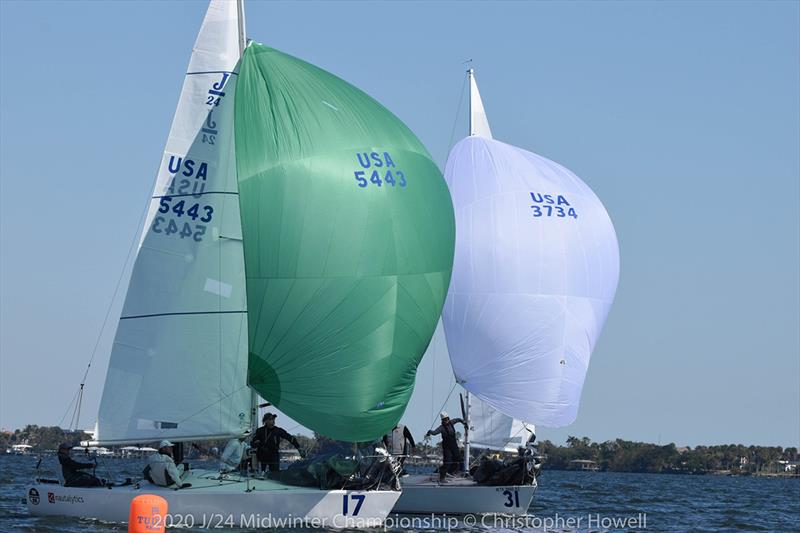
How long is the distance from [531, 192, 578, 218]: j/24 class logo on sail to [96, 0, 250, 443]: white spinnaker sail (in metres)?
7.44

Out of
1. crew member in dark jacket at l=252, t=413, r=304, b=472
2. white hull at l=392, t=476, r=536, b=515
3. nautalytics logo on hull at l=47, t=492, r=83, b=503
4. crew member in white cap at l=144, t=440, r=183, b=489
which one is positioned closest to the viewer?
crew member in white cap at l=144, t=440, r=183, b=489

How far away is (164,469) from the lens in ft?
68.9

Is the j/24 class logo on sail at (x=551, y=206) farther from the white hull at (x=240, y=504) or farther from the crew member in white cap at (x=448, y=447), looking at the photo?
the white hull at (x=240, y=504)

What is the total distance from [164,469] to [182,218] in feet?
14.4

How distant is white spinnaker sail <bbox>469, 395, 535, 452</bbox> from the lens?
1083 inches

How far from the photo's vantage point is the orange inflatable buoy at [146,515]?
1473 cm

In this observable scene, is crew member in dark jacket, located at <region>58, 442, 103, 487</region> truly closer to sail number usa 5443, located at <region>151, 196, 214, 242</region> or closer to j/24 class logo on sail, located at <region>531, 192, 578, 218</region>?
sail number usa 5443, located at <region>151, 196, 214, 242</region>

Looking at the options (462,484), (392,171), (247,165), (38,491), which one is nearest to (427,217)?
(392,171)

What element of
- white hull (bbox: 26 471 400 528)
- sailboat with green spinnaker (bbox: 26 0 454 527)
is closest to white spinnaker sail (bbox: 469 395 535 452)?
sailboat with green spinnaker (bbox: 26 0 454 527)

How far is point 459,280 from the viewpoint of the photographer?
88.3 ft


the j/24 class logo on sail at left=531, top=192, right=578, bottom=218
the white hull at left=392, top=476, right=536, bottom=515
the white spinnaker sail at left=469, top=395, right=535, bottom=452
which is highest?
the j/24 class logo on sail at left=531, top=192, right=578, bottom=218

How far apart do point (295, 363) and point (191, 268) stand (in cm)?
292

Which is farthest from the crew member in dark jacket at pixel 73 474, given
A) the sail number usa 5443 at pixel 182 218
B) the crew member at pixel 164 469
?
the sail number usa 5443 at pixel 182 218

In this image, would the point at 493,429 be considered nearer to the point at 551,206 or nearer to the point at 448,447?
the point at 448,447
